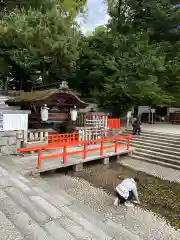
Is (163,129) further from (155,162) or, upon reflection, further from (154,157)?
(155,162)

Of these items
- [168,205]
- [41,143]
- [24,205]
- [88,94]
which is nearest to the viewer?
[24,205]

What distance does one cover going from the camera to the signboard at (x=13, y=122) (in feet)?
28.5

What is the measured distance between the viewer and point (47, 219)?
4.30 metres

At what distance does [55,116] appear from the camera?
37.2 ft

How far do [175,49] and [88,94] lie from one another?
9003mm

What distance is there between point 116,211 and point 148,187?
2.27 m

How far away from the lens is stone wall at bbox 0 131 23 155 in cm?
871

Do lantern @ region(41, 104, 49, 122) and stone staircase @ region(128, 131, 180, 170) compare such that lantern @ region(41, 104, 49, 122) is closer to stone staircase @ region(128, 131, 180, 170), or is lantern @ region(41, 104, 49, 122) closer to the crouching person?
stone staircase @ region(128, 131, 180, 170)

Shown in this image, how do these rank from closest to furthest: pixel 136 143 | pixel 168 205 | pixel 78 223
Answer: pixel 78 223
pixel 168 205
pixel 136 143

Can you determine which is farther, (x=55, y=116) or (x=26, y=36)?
(x=26, y=36)

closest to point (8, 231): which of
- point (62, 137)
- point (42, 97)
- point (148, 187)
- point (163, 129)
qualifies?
point (148, 187)

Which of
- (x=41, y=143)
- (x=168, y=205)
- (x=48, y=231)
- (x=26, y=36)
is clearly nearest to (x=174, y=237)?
(x=168, y=205)

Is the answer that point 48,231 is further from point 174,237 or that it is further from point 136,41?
point 136,41

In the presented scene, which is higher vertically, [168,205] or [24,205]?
[24,205]
